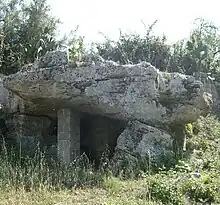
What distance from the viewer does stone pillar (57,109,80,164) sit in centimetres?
1048

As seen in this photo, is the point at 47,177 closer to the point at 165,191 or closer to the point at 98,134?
the point at 165,191

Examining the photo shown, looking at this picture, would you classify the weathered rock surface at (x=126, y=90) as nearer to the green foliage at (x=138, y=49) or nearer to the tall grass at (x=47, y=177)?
the tall grass at (x=47, y=177)

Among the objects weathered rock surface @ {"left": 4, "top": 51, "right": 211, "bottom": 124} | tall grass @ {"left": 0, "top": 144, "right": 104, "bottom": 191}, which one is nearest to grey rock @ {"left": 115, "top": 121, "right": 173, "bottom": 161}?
weathered rock surface @ {"left": 4, "top": 51, "right": 211, "bottom": 124}

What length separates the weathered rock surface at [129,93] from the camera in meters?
9.78

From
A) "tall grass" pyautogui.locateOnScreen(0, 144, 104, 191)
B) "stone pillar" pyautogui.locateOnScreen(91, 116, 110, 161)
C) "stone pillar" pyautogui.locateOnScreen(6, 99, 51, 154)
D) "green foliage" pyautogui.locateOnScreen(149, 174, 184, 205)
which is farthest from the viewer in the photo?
"stone pillar" pyautogui.locateOnScreen(6, 99, 51, 154)

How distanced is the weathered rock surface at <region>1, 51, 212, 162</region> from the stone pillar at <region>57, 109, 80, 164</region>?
0.35 metres

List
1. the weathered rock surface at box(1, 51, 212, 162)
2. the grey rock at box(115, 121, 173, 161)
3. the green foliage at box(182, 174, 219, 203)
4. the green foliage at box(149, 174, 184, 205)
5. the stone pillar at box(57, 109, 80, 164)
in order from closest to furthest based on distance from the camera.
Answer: the green foliage at box(149, 174, 184, 205)
the green foliage at box(182, 174, 219, 203)
the grey rock at box(115, 121, 173, 161)
the weathered rock surface at box(1, 51, 212, 162)
the stone pillar at box(57, 109, 80, 164)

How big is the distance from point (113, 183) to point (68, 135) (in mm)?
3059

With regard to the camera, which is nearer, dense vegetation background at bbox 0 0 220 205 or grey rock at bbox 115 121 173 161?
dense vegetation background at bbox 0 0 220 205

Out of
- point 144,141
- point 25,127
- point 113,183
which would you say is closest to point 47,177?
point 113,183

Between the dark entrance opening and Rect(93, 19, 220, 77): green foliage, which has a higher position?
Rect(93, 19, 220, 77): green foliage

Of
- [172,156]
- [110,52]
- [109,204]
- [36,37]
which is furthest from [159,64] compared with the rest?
[109,204]

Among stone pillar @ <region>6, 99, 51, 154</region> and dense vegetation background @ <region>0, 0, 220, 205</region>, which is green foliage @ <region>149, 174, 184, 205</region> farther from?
stone pillar @ <region>6, 99, 51, 154</region>

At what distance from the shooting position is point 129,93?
32.7 feet
